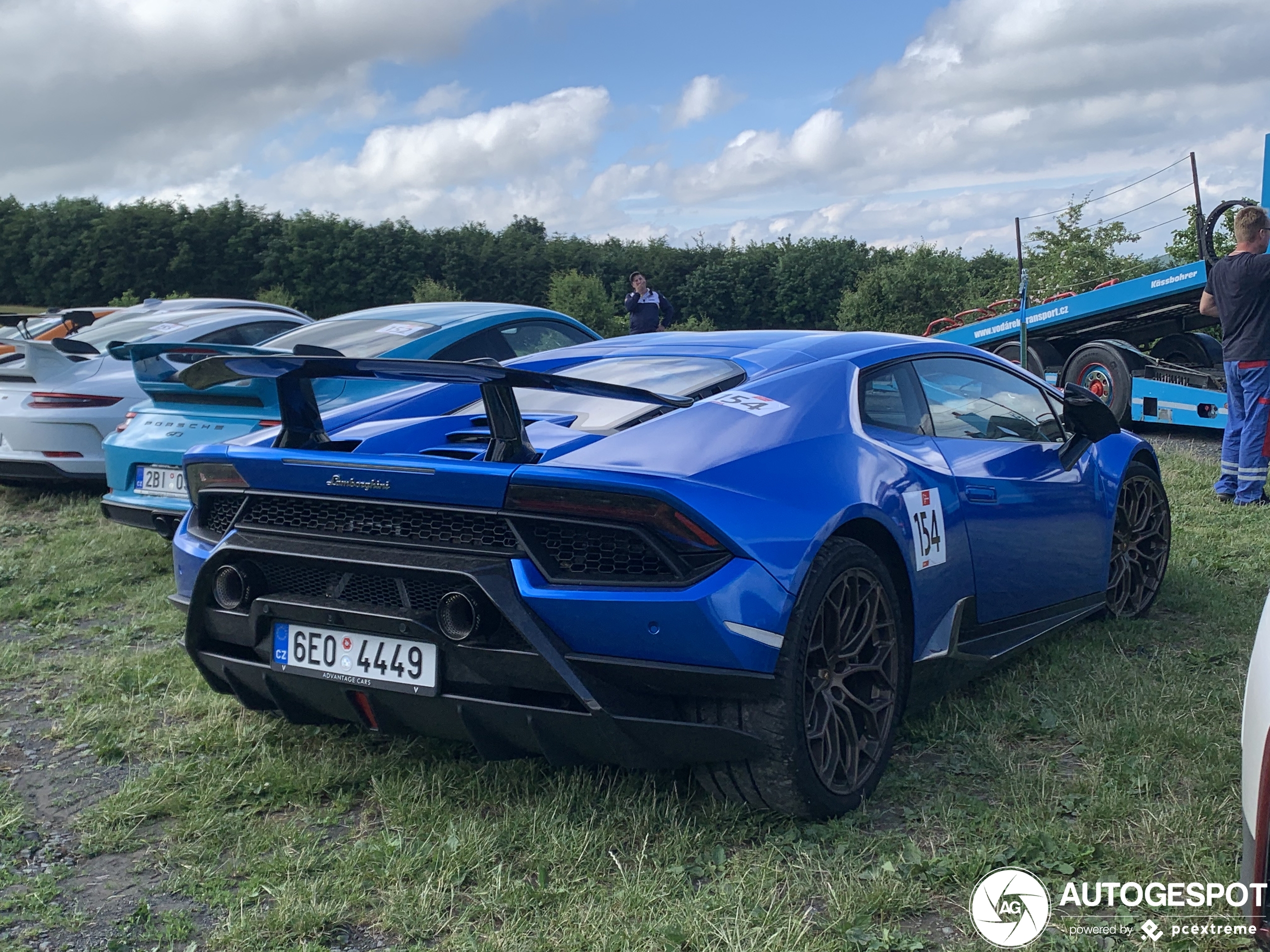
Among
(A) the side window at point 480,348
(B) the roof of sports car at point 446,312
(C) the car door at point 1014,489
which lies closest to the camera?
(C) the car door at point 1014,489

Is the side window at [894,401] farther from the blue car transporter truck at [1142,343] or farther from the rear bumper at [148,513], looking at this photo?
the blue car transporter truck at [1142,343]

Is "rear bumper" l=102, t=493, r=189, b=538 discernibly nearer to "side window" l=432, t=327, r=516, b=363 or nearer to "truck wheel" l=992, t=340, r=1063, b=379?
"side window" l=432, t=327, r=516, b=363

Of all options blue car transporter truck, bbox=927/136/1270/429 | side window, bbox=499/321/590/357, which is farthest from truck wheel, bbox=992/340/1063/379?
side window, bbox=499/321/590/357

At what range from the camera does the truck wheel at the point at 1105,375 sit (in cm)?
1033

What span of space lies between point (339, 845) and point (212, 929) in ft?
1.36

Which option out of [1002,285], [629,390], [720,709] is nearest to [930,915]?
[720,709]

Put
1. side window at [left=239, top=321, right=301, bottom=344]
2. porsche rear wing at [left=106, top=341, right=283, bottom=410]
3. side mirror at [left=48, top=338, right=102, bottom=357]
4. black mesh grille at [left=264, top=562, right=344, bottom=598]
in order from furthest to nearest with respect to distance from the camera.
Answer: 1. side window at [left=239, top=321, right=301, bottom=344]
2. side mirror at [left=48, top=338, right=102, bottom=357]
3. porsche rear wing at [left=106, top=341, right=283, bottom=410]
4. black mesh grille at [left=264, top=562, right=344, bottom=598]

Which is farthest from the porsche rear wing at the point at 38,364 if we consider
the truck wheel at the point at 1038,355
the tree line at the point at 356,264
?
the tree line at the point at 356,264

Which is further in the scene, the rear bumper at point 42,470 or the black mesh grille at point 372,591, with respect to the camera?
the rear bumper at point 42,470

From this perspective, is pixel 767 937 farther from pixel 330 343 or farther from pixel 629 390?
pixel 330 343

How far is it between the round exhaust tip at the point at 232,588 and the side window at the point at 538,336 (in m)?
3.35

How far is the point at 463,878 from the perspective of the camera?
8.45 feet

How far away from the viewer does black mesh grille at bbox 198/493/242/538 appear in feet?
10.4

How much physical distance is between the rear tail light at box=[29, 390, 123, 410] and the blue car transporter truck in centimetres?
685
